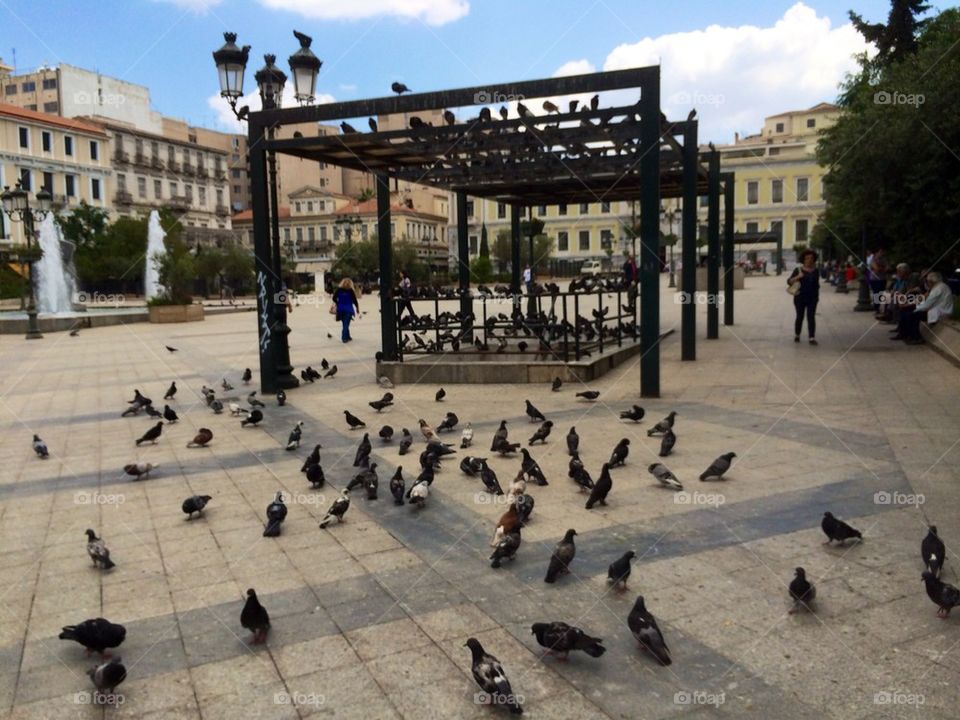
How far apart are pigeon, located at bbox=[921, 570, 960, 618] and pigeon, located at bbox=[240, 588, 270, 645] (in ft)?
10.4

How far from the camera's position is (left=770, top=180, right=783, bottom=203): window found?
79.9 metres

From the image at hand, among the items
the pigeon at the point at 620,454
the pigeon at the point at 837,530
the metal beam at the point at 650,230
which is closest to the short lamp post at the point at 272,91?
the metal beam at the point at 650,230

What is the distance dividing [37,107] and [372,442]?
10117cm

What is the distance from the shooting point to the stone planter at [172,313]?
28172 mm

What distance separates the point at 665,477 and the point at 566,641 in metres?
2.76

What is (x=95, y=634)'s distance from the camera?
11.9 ft

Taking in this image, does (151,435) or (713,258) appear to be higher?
(713,258)

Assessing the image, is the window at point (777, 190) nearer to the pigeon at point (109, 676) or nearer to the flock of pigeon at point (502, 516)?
the flock of pigeon at point (502, 516)

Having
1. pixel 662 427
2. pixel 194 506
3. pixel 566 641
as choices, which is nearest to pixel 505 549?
pixel 566 641

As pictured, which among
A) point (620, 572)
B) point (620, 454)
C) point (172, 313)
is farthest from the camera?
point (172, 313)

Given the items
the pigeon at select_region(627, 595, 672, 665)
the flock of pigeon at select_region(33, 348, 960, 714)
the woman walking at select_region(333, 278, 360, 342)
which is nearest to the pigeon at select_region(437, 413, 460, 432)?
the flock of pigeon at select_region(33, 348, 960, 714)

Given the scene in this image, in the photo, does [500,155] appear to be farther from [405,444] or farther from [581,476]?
[581,476]

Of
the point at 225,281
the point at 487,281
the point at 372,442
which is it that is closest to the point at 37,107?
the point at 225,281

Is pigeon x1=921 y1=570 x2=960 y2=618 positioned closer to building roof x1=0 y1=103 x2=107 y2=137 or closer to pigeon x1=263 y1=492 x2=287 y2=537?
pigeon x1=263 y1=492 x2=287 y2=537
